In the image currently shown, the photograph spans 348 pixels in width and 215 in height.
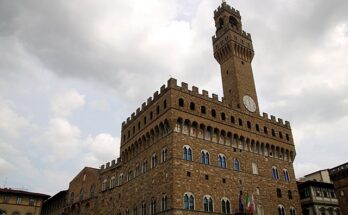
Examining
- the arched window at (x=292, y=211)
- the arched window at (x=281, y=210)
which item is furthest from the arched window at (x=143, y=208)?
the arched window at (x=292, y=211)

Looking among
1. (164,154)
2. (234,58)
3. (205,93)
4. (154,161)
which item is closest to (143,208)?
(154,161)

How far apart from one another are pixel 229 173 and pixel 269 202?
19.8 feet

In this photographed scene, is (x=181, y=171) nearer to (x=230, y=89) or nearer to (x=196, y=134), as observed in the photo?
(x=196, y=134)

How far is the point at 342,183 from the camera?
38688 mm

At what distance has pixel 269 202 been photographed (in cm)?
3494

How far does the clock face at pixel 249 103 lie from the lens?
3872 centimetres

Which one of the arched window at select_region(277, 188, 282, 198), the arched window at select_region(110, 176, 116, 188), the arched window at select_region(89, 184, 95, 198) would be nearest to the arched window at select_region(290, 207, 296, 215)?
the arched window at select_region(277, 188, 282, 198)

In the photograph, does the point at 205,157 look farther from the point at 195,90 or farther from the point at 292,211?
the point at 292,211

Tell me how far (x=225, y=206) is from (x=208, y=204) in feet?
6.83

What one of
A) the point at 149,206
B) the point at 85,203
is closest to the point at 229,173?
the point at 149,206

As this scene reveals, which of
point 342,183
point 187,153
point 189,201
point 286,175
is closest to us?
point 189,201

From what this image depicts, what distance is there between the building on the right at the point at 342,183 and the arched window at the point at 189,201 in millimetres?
20374

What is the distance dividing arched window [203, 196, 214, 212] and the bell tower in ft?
36.9

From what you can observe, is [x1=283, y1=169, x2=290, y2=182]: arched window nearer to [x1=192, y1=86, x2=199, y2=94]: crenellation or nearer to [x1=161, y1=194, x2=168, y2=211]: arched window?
[x1=192, y1=86, x2=199, y2=94]: crenellation
